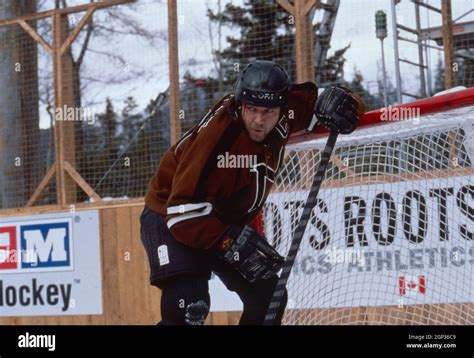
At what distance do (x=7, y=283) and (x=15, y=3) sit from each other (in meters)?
2.31

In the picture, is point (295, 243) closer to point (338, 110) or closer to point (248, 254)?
point (248, 254)

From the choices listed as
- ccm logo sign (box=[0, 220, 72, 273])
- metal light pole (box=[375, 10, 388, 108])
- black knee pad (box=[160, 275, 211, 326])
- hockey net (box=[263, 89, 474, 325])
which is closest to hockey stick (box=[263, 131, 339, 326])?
hockey net (box=[263, 89, 474, 325])

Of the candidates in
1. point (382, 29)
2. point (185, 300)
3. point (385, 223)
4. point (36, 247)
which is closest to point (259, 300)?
point (185, 300)

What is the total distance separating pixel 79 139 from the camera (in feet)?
25.9

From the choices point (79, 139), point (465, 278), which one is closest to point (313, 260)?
point (465, 278)

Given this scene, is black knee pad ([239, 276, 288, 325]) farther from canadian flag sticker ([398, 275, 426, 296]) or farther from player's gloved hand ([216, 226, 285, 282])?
canadian flag sticker ([398, 275, 426, 296])

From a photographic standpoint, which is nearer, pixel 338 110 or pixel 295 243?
pixel 338 110

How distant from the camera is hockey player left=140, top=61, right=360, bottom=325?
4242 millimetres

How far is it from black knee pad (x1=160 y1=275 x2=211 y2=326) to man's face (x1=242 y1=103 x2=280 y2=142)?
61cm

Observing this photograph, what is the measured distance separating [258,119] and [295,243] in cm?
57

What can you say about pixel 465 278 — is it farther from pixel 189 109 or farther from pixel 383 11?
pixel 189 109

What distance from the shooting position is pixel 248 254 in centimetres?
434

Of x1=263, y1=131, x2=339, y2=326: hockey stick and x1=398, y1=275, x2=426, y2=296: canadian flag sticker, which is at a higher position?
Answer: x1=263, y1=131, x2=339, y2=326: hockey stick

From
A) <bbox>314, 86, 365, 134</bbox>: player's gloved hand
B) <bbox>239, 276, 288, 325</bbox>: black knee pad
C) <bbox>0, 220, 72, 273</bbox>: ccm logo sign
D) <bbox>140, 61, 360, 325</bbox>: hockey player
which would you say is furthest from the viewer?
<bbox>0, 220, 72, 273</bbox>: ccm logo sign
